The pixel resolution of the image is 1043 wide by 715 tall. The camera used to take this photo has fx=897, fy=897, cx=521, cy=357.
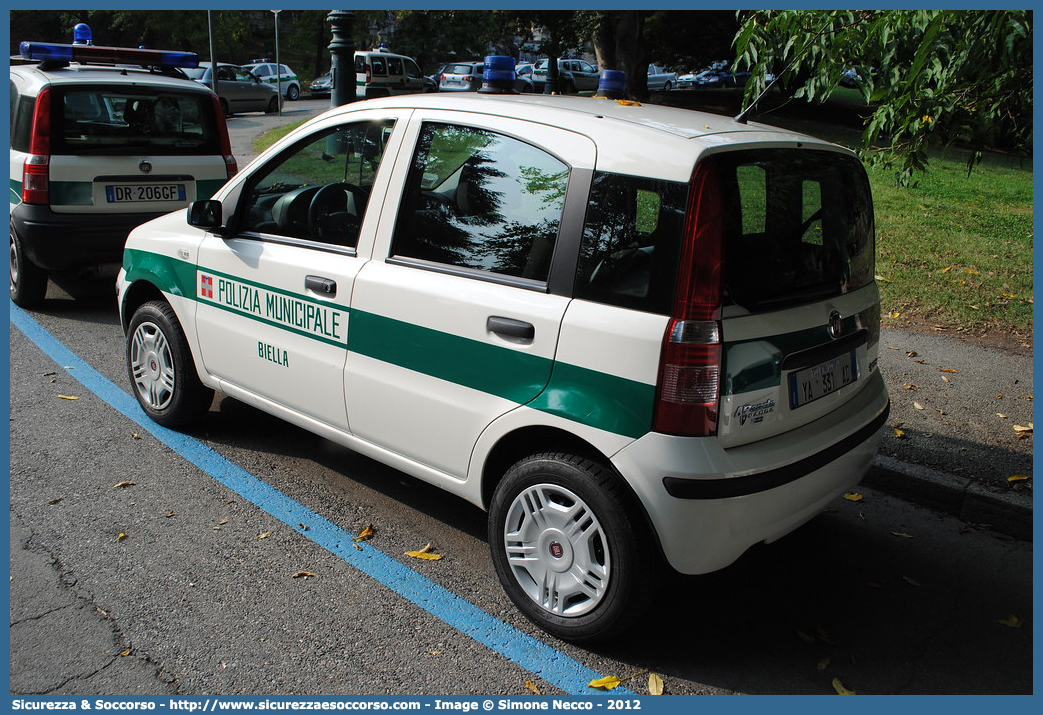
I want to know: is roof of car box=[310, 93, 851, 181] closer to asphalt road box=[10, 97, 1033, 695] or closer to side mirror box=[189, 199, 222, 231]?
side mirror box=[189, 199, 222, 231]

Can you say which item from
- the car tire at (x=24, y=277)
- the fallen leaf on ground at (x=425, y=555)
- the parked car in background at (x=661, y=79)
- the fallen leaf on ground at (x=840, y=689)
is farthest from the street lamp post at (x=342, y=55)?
the parked car in background at (x=661, y=79)

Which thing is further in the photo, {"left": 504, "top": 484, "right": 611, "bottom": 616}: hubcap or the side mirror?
the side mirror

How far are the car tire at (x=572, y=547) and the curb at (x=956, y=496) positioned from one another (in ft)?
6.83

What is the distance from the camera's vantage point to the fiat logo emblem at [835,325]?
328 cm

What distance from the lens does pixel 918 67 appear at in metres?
3.54

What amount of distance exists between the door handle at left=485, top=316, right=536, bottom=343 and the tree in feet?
6.27

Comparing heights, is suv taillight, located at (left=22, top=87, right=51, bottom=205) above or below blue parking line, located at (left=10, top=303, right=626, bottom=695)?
above

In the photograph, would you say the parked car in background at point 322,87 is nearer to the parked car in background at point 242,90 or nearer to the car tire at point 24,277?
the parked car in background at point 242,90

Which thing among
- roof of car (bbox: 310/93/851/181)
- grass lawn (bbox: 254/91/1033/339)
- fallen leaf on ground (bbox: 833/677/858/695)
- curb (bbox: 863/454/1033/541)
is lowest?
fallen leaf on ground (bbox: 833/677/858/695)

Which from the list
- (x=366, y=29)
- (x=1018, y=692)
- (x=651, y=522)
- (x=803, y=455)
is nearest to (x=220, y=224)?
(x=651, y=522)

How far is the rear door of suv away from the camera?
3148 millimetres

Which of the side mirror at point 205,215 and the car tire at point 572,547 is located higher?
the side mirror at point 205,215

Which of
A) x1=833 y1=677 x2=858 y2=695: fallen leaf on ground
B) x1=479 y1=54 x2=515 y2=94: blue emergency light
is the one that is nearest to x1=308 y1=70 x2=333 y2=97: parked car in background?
x1=479 y1=54 x2=515 y2=94: blue emergency light

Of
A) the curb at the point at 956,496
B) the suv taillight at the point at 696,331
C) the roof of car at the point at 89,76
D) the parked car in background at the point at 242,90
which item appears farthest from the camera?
the parked car in background at the point at 242,90
